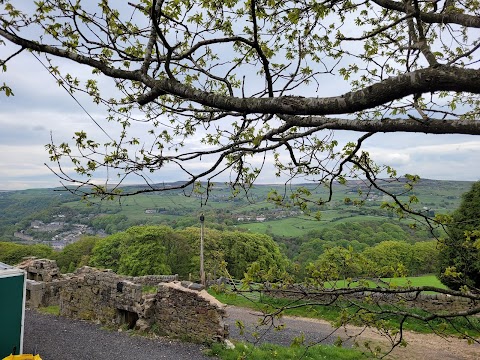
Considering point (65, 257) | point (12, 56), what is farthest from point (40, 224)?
point (12, 56)

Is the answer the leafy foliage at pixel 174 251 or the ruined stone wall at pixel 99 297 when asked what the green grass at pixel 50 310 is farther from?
the leafy foliage at pixel 174 251

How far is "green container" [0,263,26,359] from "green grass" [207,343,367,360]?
172 inches

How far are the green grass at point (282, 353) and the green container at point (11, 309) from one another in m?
4.38

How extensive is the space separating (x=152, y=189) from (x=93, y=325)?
964 cm

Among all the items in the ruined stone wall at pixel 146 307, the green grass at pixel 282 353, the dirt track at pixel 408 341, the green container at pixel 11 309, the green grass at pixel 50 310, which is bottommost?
the dirt track at pixel 408 341

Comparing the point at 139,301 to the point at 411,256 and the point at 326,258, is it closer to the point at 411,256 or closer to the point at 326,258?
the point at 326,258

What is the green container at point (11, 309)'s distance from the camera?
7.11m

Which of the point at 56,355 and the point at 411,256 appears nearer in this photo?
the point at 56,355

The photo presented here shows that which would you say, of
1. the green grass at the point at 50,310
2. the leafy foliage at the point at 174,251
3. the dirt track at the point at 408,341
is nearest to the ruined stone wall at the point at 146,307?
the green grass at the point at 50,310

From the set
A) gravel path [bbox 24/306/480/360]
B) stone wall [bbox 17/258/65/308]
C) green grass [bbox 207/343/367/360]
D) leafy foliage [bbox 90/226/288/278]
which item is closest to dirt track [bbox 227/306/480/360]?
gravel path [bbox 24/306/480/360]

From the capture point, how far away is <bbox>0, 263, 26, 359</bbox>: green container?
7.11 m

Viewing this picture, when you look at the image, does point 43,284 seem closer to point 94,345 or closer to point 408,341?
point 94,345

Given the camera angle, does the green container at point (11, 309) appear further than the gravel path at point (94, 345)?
No

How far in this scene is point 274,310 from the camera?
3352 millimetres
